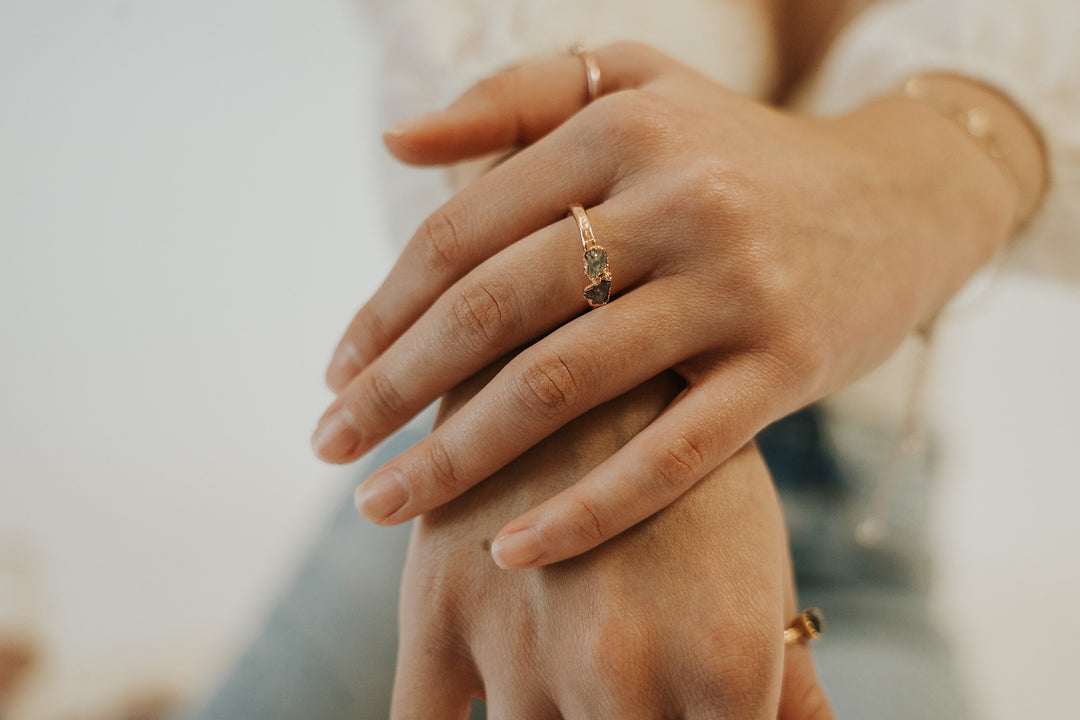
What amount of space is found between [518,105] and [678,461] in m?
0.35

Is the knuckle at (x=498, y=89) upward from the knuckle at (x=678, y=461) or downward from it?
upward

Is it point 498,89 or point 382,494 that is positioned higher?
point 498,89

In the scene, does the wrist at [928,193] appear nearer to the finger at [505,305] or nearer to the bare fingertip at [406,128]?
the finger at [505,305]

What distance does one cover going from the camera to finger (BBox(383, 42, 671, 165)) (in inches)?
24.0

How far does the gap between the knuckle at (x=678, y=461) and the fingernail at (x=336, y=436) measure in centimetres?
24

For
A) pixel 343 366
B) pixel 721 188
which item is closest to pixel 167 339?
pixel 343 366

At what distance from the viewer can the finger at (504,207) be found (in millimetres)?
551

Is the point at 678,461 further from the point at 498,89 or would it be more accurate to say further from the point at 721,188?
the point at 498,89

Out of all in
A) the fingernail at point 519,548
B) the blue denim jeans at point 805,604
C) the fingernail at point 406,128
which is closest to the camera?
the fingernail at point 519,548

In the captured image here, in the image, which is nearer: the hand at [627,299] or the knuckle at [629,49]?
the hand at [627,299]

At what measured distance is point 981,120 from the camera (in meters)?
0.76

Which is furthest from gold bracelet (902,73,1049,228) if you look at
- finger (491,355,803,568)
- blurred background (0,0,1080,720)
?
blurred background (0,0,1080,720)

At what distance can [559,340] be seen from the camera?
1.67 ft

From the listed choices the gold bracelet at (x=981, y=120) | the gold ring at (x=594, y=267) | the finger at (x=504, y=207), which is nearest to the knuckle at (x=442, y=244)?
the finger at (x=504, y=207)
